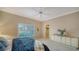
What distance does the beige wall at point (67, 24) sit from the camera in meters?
1.73

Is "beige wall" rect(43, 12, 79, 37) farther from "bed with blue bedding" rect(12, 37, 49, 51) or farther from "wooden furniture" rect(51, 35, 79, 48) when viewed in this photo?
"bed with blue bedding" rect(12, 37, 49, 51)

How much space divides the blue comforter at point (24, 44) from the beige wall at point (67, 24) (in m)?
0.29

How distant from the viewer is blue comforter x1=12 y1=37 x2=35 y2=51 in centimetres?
177

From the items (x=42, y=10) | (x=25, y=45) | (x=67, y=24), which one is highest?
(x=42, y=10)

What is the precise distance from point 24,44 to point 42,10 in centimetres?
51

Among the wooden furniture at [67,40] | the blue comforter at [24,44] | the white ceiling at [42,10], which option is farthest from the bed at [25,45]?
the white ceiling at [42,10]

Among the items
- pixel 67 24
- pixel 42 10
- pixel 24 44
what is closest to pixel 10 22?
pixel 24 44

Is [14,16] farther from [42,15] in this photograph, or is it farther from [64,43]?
[64,43]

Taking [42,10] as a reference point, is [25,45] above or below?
below

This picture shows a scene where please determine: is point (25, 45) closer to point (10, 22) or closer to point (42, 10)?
point (10, 22)

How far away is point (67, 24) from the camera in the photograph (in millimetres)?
1763

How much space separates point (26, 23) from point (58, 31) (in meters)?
0.44

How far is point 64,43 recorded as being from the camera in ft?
5.82

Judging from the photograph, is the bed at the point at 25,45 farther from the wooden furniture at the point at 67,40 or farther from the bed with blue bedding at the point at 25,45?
the wooden furniture at the point at 67,40
